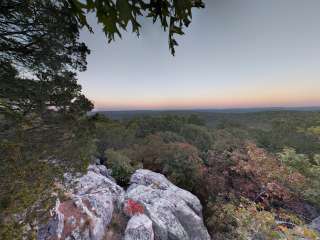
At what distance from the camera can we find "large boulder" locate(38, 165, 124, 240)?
459 centimetres

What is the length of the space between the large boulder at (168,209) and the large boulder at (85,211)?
0.74 m

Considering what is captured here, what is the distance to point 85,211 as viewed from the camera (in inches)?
210

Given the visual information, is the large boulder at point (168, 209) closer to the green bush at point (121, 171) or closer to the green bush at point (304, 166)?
the green bush at point (121, 171)

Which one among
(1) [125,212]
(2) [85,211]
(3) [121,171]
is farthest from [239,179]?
(2) [85,211]

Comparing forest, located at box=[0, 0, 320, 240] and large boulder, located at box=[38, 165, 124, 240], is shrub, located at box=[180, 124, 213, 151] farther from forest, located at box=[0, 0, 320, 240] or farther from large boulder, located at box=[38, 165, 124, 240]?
large boulder, located at box=[38, 165, 124, 240]

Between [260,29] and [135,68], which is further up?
[260,29]

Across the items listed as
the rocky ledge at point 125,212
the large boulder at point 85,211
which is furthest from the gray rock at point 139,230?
the large boulder at point 85,211

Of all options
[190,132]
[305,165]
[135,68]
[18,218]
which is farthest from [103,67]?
[190,132]

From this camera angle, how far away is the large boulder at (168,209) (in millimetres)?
6332

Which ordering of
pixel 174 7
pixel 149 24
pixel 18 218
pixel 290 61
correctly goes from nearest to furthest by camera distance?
pixel 174 7 → pixel 149 24 → pixel 18 218 → pixel 290 61

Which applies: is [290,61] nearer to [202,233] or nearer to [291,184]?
[291,184]

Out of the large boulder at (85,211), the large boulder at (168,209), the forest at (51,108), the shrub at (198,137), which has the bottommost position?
the shrub at (198,137)

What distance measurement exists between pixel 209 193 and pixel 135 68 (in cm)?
751

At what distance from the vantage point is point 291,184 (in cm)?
845
